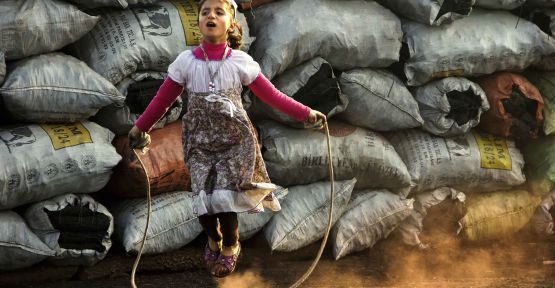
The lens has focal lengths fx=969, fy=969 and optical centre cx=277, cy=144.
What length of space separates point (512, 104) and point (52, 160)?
229 centimetres

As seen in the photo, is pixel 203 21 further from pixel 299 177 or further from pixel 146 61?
pixel 299 177

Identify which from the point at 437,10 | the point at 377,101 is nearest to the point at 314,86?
the point at 377,101

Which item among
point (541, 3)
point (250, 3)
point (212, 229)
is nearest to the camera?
point (212, 229)

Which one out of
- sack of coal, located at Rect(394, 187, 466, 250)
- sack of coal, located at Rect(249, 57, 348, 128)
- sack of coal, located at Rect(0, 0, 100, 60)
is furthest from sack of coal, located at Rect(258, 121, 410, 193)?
sack of coal, located at Rect(0, 0, 100, 60)

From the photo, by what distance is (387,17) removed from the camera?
4.63 meters

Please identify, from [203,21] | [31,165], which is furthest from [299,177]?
[203,21]

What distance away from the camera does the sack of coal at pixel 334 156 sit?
4488mm

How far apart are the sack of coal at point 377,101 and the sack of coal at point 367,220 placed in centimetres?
35

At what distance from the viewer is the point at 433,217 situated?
5012 mm

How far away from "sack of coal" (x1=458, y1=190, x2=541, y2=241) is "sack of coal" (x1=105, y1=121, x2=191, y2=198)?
1568 millimetres

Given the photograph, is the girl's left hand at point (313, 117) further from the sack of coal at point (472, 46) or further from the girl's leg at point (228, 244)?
the sack of coal at point (472, 46)

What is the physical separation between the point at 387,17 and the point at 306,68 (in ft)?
1.68

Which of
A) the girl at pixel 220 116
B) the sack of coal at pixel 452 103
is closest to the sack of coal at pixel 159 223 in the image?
the girl at pixel 220 116

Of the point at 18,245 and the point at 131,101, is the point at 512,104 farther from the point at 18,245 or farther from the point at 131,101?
the point at 18,245
